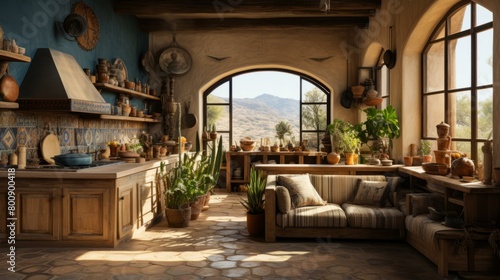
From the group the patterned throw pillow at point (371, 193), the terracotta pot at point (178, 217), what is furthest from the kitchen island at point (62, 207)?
the patterned throw pillow at point (371, 193)

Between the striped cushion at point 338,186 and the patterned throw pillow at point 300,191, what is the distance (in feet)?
0.62

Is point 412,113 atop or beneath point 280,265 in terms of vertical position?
atop

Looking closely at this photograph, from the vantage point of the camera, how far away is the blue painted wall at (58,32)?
16.2ft

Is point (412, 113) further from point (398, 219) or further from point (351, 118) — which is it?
point (351, 118)

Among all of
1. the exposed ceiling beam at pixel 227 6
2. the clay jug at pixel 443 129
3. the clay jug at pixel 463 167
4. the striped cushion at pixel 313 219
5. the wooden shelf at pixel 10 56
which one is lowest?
the striped cushion at pixel 313 219

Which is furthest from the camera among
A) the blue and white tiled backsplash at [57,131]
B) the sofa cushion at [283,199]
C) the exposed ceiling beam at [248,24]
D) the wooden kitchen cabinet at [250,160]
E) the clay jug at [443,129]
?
the wooden kitchen cabinet at [250,160]

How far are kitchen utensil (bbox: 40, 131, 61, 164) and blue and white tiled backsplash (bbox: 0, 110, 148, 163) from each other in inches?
2.4

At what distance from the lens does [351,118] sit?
955 cm

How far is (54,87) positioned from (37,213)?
1.49 meters

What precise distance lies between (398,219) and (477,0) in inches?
103

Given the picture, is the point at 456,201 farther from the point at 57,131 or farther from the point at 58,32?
the point at 58,32

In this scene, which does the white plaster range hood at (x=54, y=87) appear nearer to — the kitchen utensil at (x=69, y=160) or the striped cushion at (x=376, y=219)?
the kitchen utensil at (x=69, y=160)

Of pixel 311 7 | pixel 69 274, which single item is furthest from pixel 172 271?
pixel 311 7

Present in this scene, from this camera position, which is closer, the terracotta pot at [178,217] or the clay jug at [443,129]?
the clay jug at [443,129]
